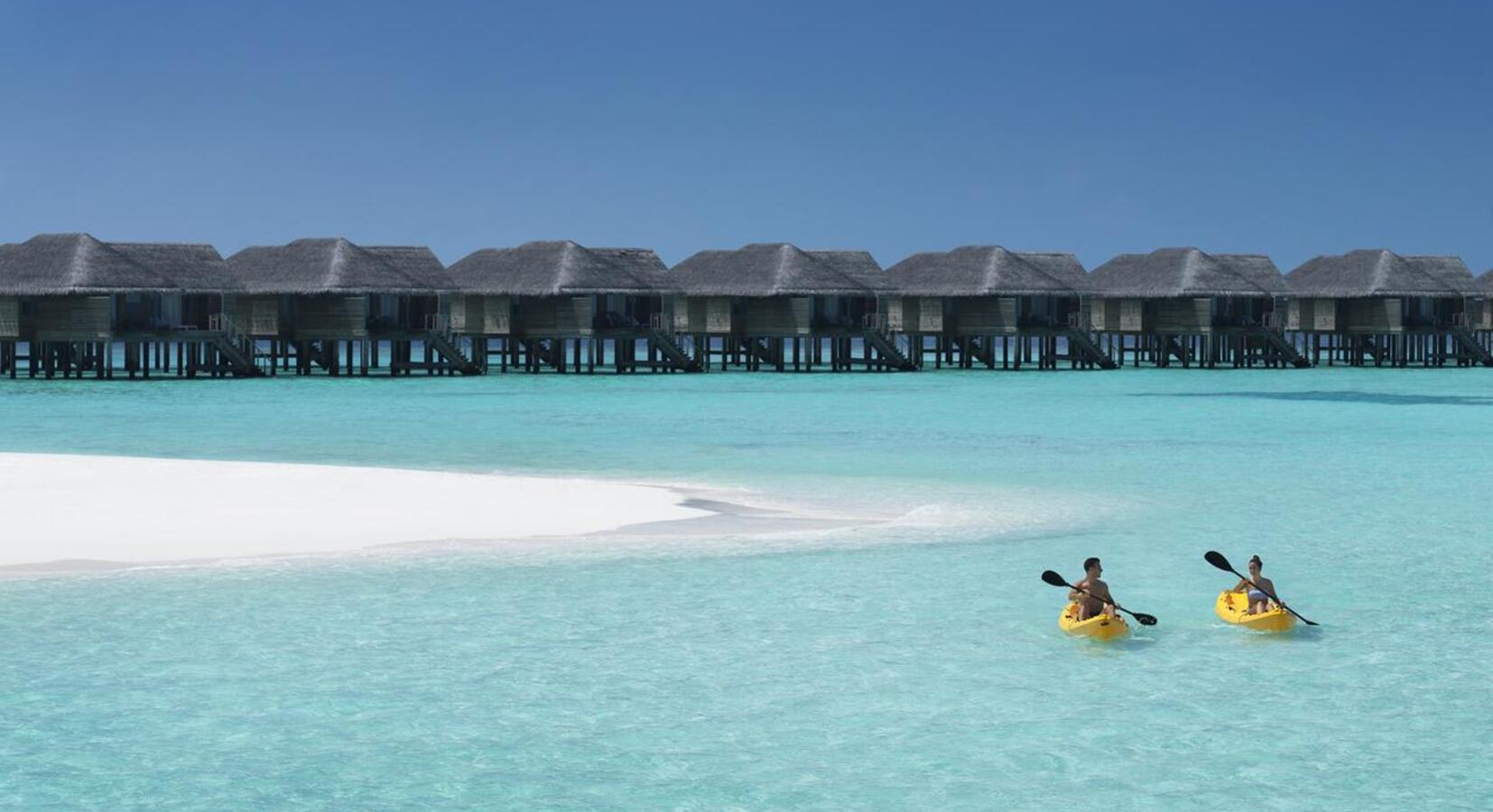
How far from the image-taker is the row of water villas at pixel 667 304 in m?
55.4

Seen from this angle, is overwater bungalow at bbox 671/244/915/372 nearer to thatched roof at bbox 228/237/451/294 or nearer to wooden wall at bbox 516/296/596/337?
wooden wall at bbox 516/296/596/337

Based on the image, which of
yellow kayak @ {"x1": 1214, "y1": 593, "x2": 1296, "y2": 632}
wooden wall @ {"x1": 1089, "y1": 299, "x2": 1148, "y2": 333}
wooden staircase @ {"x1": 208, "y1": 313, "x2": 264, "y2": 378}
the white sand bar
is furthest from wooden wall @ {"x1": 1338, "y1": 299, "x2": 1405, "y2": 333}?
yellow kayak @ {"x1": 1214, "y1": 593, "x2": 1296, "y2": 632}

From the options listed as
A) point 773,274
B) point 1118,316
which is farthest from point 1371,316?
point 773,274

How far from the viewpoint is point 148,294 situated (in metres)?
54.9

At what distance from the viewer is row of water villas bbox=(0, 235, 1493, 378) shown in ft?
182

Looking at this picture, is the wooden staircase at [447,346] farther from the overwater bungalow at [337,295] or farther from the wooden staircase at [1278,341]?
the wooden staircase at [1278,341]

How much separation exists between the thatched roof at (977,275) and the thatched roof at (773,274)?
5.84 feet

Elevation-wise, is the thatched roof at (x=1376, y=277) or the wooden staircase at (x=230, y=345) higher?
the thatched roof at (x=1376, y=277)

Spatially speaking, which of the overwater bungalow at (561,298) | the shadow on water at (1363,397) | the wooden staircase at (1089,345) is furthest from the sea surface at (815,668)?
the wooden staircase at (1089,345)

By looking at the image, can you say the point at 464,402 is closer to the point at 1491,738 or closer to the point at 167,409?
the point at 167,409

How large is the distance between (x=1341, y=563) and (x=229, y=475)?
13.0 metres

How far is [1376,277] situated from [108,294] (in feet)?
158

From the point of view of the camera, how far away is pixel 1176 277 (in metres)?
72.2

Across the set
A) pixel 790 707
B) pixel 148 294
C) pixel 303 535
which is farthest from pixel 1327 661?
pixel 148 294
